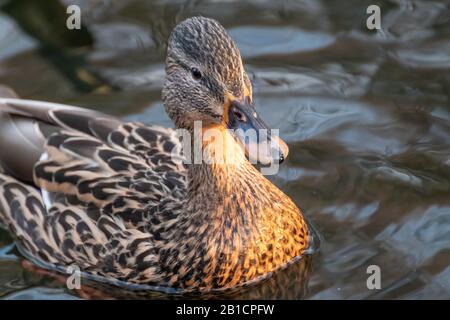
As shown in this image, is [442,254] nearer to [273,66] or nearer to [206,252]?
[206,252]

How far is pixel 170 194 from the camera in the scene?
24.0 feet

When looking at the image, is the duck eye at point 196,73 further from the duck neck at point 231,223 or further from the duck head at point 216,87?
the duck neck at point 231,223

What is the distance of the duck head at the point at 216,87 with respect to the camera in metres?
6.44

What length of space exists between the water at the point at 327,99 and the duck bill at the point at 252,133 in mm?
1152

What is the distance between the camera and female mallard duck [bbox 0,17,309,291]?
6.61 metres

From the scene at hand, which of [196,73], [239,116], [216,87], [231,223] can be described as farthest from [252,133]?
[231,223]

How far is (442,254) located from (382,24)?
3264mm

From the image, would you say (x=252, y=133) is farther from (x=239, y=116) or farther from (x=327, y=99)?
(x=327, y=99)

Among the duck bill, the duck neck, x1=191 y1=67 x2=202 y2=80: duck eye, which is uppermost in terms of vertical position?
x1=191 y1=67 x2=202 y2=80: duck eye

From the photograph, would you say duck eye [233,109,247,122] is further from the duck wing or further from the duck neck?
the duck wing

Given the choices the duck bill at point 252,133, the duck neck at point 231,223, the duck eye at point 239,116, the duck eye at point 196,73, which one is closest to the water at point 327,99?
the duck neck at point 231,223

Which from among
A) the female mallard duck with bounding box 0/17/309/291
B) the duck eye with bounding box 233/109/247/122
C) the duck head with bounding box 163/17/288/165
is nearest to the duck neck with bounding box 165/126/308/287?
the female mallard duck with bounding box 0/17/309/291

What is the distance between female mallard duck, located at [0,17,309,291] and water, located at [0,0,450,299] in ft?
0.83

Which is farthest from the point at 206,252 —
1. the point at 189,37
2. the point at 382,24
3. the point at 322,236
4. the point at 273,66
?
the point at 382,24
